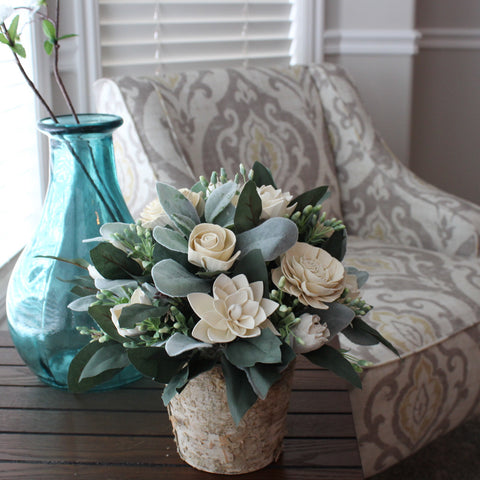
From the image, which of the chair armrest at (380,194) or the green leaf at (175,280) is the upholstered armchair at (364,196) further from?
the green leaf at (175,280)

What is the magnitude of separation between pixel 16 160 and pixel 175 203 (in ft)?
3.65

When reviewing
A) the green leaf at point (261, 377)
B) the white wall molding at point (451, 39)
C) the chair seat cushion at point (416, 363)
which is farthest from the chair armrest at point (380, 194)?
the green leaf at point (261, 377)

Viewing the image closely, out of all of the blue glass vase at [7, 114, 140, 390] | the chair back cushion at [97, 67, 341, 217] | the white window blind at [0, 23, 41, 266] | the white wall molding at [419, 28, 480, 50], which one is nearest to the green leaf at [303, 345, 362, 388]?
the blue glass vase at [7, 114, 140, 390]

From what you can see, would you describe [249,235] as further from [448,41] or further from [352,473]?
[448,41]

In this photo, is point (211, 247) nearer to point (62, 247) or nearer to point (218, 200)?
point (218, 200)

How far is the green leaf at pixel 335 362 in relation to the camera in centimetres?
60

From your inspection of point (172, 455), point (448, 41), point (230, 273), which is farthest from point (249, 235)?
point (448, 41)

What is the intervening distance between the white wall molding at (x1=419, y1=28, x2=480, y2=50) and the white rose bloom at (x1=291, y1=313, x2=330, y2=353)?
2367 mm

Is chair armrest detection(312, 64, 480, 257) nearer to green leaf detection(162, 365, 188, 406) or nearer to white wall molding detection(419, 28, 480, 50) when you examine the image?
white wall molding detection(419, 28, 480, 50)

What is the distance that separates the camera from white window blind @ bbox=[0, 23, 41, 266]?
1488mm

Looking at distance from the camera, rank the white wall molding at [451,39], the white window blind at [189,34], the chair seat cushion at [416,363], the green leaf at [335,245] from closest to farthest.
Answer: the green leaf at [335,245] → the chair seat cushion at [416,363] → the white window blind at [189,34] → the white wall molding at [451,39]

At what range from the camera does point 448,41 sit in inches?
107

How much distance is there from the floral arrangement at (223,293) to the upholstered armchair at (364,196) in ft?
1.90

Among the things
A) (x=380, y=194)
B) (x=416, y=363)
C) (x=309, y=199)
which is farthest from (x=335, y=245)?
(x=380, y=194)
